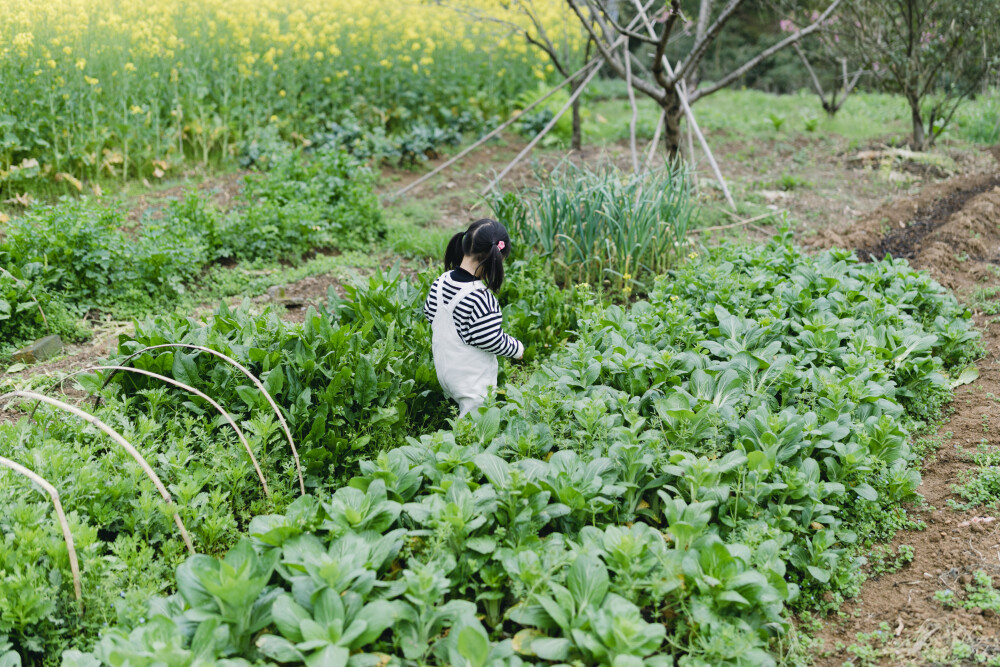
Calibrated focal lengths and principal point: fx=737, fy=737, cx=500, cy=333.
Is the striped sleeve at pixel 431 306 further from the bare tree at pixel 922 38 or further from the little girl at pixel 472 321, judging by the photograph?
the bare tree at pixel 922 38

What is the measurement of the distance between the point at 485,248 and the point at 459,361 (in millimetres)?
538

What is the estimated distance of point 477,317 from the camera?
336 centimetres

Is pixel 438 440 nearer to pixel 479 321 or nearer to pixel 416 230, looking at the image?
pixel 479 321

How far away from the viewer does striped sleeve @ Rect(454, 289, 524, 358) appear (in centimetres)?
336

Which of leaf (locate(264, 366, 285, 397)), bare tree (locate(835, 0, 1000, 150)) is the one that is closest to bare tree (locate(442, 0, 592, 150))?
bare tree (locate(835, 0, 1000, 150))

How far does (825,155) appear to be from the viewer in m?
9.41

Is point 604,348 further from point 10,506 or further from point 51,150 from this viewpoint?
point 51,150

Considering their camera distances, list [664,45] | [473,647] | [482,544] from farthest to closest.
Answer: [664,45] < [482,544] < [473,647]

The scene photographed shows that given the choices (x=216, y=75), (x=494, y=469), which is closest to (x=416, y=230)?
(x=216, y=75)

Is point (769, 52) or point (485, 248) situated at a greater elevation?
point (769, 52)

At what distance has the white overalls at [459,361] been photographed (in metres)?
3.41

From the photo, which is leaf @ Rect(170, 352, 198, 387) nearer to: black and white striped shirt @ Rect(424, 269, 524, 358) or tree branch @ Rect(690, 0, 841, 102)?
black and white striped shirt @ Rect(424, 269, 524, 358)

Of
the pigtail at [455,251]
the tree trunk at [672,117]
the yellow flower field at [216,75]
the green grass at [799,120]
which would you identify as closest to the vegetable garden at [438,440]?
the yellow flower field at [216,75]

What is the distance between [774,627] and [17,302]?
4.42 m
